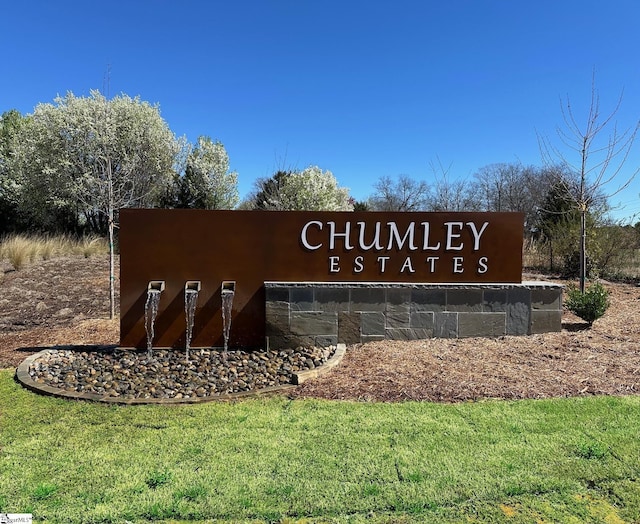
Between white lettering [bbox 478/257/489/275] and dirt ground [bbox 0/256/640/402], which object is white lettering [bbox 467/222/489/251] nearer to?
white lettering [bbox 478/257/489/275]

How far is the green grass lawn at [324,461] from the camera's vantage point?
2.21 metres

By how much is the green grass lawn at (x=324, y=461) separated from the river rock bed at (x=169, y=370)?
0.38 meters

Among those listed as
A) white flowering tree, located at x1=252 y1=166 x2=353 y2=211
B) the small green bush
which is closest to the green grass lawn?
the small green bush

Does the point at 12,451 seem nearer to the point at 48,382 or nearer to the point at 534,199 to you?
the point at 48,382

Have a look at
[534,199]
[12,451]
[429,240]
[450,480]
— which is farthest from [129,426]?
[534,199]

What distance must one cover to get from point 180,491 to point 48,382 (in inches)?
105

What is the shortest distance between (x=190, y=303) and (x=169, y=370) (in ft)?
3.12

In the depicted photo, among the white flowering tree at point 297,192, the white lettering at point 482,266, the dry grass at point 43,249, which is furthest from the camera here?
the white flowering tree at point 297,192

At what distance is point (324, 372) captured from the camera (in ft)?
14.6

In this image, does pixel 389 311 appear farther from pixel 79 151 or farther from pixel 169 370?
pixel 79 151

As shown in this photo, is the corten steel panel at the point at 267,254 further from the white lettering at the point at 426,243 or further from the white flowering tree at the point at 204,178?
the white flowering tree at the point at 204,178

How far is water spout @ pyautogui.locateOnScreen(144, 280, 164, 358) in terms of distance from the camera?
5264 mm

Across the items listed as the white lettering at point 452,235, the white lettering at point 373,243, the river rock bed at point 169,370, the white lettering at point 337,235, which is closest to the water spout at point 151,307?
the river rock bed at point 169,370

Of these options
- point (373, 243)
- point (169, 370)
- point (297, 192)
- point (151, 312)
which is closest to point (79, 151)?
point (297, 192)
